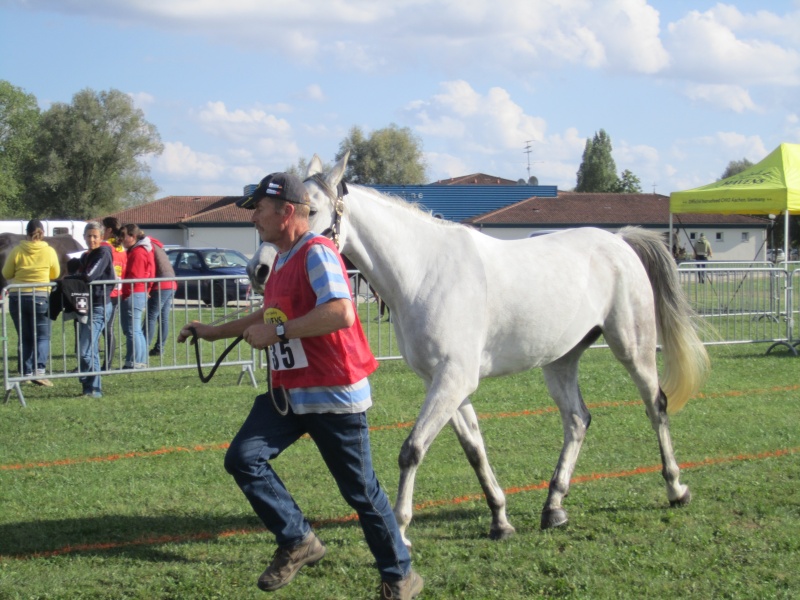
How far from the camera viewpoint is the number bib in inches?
155

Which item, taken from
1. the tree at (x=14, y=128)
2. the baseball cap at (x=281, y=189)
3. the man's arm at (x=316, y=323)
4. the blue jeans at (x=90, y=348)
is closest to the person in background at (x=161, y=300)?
the blue jeans at (x=90, y=348)

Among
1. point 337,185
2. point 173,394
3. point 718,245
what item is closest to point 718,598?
point 337,185

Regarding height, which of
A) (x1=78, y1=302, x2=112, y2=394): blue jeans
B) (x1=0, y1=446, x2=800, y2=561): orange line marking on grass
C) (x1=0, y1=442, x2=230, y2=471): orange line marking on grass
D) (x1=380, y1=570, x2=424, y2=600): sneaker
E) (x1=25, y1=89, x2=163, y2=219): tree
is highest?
(x1=25, y1=89, x2=163, y2=219): tree

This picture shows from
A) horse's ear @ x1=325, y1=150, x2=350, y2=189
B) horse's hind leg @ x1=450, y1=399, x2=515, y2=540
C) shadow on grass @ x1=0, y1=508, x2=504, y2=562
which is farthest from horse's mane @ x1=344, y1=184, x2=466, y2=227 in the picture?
shadow on grass @ x1=0, y1=508, x2=504, y2=562

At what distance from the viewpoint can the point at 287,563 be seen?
14.1 feet

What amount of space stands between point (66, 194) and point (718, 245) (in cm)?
4853

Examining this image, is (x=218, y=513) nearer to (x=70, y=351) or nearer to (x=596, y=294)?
(x=596, y=294)

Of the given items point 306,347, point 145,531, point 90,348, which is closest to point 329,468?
point 306,347

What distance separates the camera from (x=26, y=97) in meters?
76.1

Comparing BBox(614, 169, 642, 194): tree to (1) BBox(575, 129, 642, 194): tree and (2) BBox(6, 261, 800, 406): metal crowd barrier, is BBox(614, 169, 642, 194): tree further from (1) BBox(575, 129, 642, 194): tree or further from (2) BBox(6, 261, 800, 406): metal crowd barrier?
(2) BBox(6, 261, 800, 406): metal crowd barrier

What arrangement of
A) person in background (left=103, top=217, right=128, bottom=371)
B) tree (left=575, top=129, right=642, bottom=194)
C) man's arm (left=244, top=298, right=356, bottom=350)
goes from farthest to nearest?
tree (left=575, top=129, right=642, bottom=194), person in background (left=103, top=217, right=128, bottom=371), man's arm (left=244, top=298, right=356, bottom=350)

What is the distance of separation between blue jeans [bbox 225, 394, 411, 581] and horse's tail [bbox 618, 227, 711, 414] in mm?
3060

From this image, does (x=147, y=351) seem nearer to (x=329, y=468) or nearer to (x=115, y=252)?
(x=115, y=252)

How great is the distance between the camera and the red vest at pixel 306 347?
393cm
